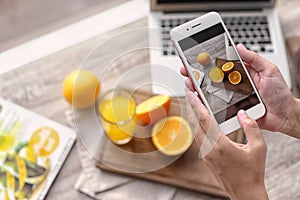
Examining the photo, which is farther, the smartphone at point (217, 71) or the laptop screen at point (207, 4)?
the laptop screen at point (207, 4)

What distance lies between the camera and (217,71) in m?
0.82

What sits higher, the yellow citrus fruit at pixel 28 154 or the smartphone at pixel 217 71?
the smartphone at pixel 217 71

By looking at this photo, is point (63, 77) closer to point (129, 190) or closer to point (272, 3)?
point (129, 190)

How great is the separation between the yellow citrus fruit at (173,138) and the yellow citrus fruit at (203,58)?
15 cm

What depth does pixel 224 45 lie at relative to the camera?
829 mm

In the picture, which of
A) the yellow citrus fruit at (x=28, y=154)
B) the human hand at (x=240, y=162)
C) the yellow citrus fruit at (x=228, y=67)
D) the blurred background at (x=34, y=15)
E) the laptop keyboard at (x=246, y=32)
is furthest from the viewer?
the blurred background at (x=34, y=15)

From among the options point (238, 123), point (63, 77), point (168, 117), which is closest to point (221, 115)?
point (238, 123)

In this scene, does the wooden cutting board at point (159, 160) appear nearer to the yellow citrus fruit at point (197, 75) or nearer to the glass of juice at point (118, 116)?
the glass of juice at point (118, 116)

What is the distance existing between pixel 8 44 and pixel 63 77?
58cm

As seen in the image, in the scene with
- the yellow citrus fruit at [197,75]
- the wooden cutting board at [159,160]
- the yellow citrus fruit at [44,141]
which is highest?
the yellow citrus fruit at [197,75]

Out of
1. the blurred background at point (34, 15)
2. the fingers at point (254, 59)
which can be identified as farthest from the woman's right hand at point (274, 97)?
the blurred background at point (34, 15)

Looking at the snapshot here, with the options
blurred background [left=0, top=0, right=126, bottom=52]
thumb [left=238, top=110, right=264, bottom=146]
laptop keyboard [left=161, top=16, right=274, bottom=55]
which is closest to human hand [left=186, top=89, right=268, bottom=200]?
thumb [left=238, top=110, right=264, bottom=146]

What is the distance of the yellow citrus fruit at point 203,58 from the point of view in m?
0.81

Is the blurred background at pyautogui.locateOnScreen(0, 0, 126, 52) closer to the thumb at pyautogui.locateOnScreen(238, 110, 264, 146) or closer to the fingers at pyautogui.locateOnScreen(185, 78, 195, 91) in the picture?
the fingers at pyautogui.locateOnScreen(185, 78, 195, 91)
